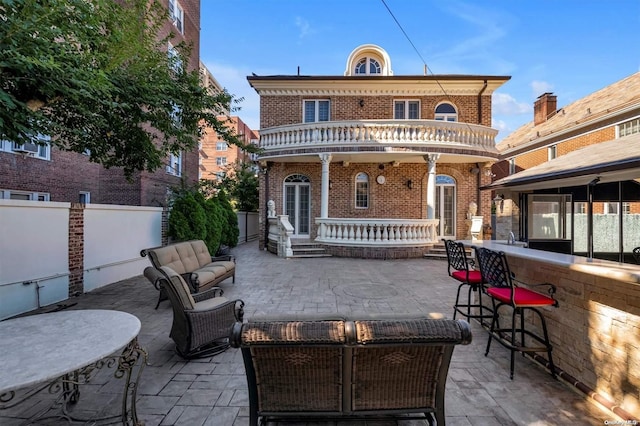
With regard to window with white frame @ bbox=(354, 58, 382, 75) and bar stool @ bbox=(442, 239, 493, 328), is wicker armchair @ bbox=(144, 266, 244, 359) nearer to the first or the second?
bar stool @ bbox=(442, 239, 493, 328)

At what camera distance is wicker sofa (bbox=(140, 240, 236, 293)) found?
501 cm

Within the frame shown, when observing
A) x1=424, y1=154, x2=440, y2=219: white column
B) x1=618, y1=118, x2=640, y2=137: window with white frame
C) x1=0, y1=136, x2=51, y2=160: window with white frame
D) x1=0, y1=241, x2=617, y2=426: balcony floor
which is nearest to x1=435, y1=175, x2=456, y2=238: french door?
x1=424, y1=154, x2=440, y2=219: white column

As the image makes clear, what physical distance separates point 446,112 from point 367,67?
4.42 m

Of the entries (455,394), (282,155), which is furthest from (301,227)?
(455,394)

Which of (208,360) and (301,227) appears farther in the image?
(301,227)

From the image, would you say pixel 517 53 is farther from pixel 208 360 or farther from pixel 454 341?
pixel 208 360

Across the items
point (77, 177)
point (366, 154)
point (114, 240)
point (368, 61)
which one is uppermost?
point (368, 61)

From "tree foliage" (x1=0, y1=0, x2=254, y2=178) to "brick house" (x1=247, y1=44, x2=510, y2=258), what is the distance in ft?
17.8

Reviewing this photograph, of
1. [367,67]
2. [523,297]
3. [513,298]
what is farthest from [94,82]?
[367,67]

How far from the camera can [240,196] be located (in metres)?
19.0

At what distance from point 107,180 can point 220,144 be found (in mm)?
28575

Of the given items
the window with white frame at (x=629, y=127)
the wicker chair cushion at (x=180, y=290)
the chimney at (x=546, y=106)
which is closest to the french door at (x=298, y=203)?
the wicker chair cushion at (x=180, y=290)

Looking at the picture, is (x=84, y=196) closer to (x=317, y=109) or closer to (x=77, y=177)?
(x=77, y=177)

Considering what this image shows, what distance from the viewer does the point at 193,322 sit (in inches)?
132
